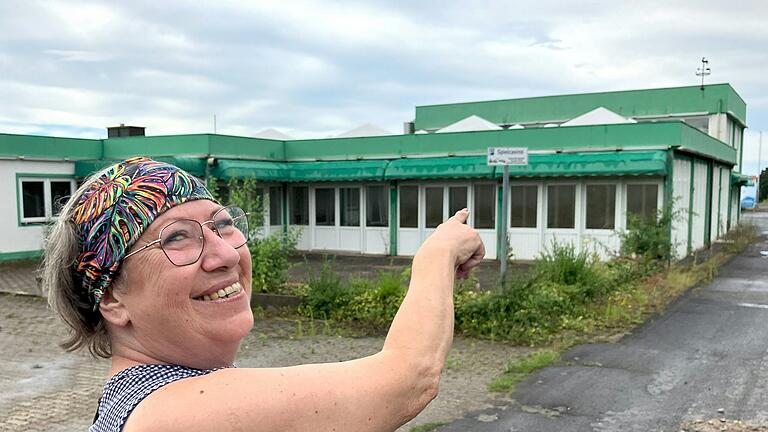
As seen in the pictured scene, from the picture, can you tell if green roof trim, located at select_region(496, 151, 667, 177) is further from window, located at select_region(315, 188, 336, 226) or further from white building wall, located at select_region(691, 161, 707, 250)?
window, located at select_region(315, 188, 336, 226)

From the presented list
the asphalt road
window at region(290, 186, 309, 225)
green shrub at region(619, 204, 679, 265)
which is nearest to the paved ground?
the asphalt road

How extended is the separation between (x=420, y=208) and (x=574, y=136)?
4840 mm

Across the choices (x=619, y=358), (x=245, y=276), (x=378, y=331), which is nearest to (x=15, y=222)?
(x=378, y=331)

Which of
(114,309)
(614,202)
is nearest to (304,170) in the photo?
(614,202)

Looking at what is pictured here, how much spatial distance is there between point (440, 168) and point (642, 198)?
211 inches

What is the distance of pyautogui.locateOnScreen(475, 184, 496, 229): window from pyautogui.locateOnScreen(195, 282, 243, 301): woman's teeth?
17267 millimetres

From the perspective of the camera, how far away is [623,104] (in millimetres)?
29766

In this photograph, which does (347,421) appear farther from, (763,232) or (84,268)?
(763,232)

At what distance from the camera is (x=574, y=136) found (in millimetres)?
17500

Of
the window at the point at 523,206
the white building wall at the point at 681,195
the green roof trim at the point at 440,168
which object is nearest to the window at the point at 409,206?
the green roof trim at the point at 440,168

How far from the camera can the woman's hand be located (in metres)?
1.51

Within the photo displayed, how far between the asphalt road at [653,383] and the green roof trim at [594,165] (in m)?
6.46

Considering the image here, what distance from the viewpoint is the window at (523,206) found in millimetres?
17906

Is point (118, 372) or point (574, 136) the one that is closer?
point (118, 372)
